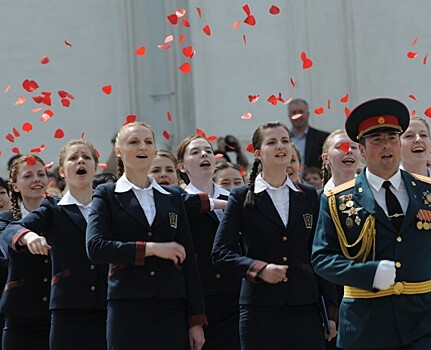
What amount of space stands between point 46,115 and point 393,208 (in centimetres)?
801

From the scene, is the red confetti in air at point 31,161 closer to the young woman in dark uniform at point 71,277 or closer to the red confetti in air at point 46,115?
the young woman in dark uniform at point 71,277

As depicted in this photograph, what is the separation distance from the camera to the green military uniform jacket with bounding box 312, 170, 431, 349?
237 inches

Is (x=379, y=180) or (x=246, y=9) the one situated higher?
(x=246, y=9)

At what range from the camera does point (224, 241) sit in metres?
7.15

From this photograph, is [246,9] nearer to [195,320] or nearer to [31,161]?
[31,161]

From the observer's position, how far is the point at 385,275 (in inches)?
231

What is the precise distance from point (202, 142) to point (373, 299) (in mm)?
2771

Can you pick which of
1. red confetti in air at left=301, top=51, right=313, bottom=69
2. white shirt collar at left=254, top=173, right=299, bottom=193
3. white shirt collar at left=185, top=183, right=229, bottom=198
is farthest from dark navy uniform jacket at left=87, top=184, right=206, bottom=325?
red confetti in air at left=301, top=51, right=313, bottom=69

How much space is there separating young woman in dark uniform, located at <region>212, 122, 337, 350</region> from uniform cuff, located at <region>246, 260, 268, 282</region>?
0.10ft

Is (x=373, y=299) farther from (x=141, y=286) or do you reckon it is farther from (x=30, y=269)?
(x=30, y=269)

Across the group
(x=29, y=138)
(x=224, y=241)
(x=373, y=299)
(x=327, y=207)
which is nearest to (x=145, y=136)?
(x=224, y=241)

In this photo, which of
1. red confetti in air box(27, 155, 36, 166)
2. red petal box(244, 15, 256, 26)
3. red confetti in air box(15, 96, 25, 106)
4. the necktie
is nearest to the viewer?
the necktie

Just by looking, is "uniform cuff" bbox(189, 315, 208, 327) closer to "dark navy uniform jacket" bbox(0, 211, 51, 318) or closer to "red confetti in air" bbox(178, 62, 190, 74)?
"dark navy uniform jacket" bbox(0, 211, 51, 318)

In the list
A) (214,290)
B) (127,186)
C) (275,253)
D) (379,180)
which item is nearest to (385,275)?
(379,180)
